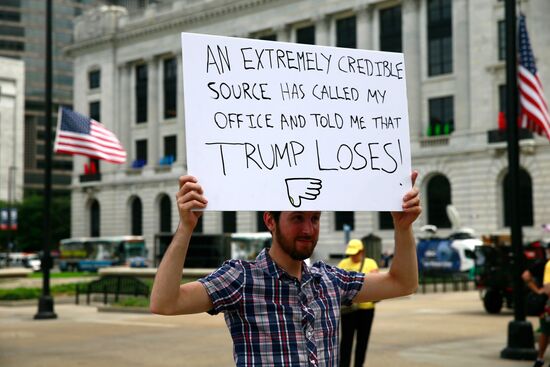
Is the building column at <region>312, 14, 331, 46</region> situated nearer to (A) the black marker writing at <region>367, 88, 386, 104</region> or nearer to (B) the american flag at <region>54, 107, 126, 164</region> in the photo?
(B) the american flag at <region>54, 107, 126, 164</region>

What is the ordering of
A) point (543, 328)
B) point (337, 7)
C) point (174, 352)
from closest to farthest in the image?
point (543, 328)
point (174, 352)
point (337, 7)

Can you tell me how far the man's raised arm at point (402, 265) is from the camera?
438 cm

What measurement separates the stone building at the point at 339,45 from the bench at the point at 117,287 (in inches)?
1188

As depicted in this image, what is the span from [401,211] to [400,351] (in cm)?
1106

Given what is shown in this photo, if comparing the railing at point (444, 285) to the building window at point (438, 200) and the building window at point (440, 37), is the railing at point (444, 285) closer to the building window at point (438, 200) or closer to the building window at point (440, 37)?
the building window at point (438, 200)

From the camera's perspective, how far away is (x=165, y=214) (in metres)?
77.4

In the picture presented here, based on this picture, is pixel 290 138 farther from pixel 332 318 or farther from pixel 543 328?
pixel 543 328

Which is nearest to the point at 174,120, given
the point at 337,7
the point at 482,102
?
the point at 337,7

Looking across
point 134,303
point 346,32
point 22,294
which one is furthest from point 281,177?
point 346,32

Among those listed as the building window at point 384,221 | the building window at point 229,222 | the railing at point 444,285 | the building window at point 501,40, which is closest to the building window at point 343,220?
the building window at point 384,221

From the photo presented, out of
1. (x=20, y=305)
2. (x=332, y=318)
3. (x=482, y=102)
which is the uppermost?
(x=482, y=102)

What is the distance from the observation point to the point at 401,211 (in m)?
4.40

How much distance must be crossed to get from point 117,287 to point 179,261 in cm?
2444

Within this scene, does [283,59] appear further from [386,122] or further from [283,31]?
[283,31]
